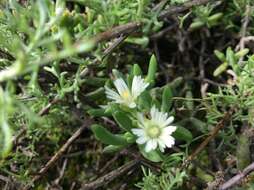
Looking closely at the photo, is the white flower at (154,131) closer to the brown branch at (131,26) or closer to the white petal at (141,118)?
the white petal at (141,118)

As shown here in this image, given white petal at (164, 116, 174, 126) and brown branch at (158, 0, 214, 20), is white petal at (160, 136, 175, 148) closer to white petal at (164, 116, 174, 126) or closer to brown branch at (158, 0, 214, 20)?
white petal at (164, 116, 174, 126)

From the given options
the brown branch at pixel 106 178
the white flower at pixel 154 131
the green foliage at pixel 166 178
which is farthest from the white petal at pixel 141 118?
the brown branch at pixel 106 178

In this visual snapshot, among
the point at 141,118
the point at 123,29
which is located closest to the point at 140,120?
the point at 141,118

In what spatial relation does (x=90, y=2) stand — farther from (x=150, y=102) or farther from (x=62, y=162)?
(x=62, y=162)

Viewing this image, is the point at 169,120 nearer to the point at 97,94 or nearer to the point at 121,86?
the point at 121,86

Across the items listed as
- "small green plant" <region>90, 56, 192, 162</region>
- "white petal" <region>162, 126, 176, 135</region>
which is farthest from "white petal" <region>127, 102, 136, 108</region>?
"white petal" <region>162, 126, 176, 135</region>

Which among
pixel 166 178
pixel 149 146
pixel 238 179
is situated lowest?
pixel 238 179
